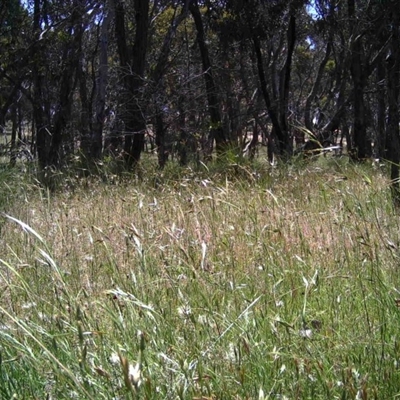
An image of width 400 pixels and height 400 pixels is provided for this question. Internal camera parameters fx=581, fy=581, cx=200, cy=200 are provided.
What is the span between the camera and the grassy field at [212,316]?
1.66m

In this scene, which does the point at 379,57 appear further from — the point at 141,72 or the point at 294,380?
the point at 294,380

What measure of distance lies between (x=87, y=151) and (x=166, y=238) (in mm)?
6477

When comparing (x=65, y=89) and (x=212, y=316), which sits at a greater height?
(x=65, y=89)

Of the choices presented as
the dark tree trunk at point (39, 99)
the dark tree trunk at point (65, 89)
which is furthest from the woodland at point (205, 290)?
the dark tree trunk at point (39, 99)

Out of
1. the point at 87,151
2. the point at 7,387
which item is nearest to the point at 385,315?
the point at 7,387

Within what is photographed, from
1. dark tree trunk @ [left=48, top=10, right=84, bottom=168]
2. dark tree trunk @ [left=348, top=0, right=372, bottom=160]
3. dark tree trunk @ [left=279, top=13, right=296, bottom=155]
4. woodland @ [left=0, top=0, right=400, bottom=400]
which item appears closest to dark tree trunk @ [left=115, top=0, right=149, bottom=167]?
dark tree trunk @ [left=48, top=10, right=84, bottom=168]

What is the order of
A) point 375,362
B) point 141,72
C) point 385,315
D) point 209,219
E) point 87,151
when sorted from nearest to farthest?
point 375,362, point 385,315, point 209,219, point 87,151, point 141,72

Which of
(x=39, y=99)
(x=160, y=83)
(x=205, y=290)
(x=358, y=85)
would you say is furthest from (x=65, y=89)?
(x=205, y=290)

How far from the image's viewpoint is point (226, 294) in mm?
2328

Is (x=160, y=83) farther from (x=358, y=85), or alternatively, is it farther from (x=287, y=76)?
(x=358, y=85)

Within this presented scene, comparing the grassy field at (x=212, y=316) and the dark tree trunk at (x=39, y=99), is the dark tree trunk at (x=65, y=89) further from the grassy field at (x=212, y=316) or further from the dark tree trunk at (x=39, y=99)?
the grassy field at (x=212, y=316)

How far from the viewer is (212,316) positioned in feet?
6.32

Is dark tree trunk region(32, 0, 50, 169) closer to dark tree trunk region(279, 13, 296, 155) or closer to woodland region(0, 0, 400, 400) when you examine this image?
woodland region(0, 0, 400, 400)

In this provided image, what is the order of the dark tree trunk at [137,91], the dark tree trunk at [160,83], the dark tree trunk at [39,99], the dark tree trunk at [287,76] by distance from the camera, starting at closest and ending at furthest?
the dark tree trunk at [137,91]
the dark tree trunk at [160,83]
the dark tree trunk at [39,99]
the dark tree trunk at [287,76]
